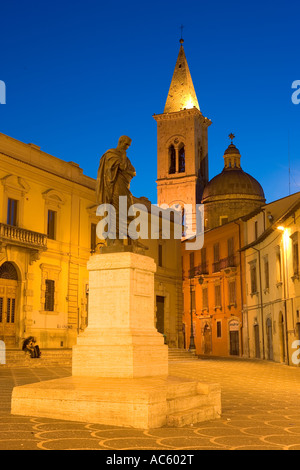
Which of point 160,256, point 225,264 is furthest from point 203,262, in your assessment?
point 160,256

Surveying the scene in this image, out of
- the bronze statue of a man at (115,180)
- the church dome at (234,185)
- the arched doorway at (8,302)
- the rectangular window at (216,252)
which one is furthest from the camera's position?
the church dome at (234,185)

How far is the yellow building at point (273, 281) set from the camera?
25.5m

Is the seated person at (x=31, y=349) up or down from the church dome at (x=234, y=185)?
down

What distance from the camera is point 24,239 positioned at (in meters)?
25.7

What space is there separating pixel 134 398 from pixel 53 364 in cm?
1644

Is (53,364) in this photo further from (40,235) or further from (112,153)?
(112,153)

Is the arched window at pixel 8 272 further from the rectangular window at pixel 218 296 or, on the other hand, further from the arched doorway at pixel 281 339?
the rectangular window at pixel 218 296

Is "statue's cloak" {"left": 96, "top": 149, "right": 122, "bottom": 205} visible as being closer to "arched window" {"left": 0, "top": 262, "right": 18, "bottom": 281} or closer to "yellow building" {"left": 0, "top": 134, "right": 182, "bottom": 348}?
"yellow building" {"left": 0, "top": 134, "right": 182, "bottom": 348}

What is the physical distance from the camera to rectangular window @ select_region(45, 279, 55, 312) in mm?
27578

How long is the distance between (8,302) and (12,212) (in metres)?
4.23

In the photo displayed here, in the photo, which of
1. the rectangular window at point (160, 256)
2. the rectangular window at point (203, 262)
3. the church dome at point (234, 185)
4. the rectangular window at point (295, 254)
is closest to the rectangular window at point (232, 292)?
the rectangular window at point (203, 262)

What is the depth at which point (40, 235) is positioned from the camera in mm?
26719

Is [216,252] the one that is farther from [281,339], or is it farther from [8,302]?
[8,302]
